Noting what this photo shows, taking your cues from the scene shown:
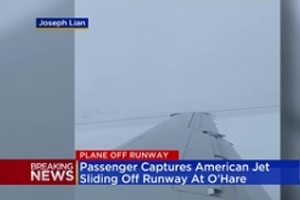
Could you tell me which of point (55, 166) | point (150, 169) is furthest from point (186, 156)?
point (55, 166)

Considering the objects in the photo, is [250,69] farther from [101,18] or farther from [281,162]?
[101,18]

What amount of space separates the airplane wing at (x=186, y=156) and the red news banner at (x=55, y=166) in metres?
0.03

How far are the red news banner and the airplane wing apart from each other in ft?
0.10

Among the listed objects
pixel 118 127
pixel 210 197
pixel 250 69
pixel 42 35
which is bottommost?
pixel 210 197

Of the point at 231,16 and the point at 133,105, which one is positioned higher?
the point at 231,16

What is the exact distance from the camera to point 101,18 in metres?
→ 2.41

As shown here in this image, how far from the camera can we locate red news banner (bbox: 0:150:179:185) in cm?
242

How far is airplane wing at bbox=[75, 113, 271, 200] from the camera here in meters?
2.42

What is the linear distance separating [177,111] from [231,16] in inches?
17.8

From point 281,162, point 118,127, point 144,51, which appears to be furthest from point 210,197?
point 144,51

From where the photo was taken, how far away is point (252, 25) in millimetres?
2410

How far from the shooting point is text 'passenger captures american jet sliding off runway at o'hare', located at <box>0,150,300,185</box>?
2.42 metres

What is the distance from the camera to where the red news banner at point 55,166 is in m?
2.42

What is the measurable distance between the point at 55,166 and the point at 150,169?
1.30ft
